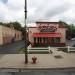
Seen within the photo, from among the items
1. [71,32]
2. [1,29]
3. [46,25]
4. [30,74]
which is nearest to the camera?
[30,74]

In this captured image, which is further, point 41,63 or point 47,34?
point 47,34

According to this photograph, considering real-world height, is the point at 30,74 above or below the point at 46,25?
below

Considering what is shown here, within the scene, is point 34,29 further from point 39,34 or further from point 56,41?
point 56,41

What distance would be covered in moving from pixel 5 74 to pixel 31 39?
31.4 metres

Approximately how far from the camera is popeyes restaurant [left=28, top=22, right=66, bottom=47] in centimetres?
4356

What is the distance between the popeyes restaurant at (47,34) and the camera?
143ft

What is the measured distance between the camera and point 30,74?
1309 cm

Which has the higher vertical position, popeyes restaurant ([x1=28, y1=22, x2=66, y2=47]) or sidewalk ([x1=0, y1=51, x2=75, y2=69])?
popeyes restaurant ([x1=28, y1=22, x2=66, y2=47])

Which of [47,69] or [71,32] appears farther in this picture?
[71,32]

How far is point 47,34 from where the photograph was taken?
4397cm

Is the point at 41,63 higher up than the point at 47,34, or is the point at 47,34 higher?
the point at 47,34

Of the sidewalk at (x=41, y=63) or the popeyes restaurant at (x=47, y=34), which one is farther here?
the popeyes restaurant at (x=47, y=34)

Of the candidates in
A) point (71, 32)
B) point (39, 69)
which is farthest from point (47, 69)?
point (71, 32)

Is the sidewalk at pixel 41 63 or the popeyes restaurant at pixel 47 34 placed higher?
the popeyes restaurant at pixel 47 34
